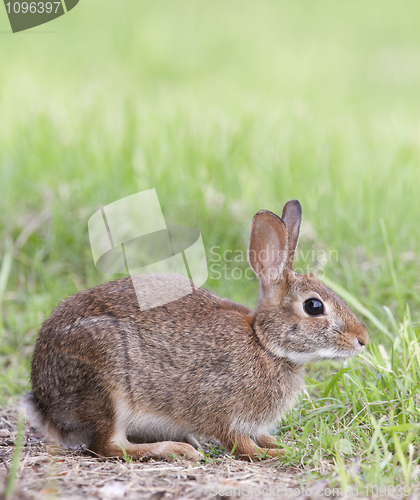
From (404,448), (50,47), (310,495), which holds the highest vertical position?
(50,47)

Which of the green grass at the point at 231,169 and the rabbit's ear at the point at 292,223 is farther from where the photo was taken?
the rabbit's ear at the point at 292,223

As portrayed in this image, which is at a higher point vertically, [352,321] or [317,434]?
[352,321]

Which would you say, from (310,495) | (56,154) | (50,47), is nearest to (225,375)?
(310,495)

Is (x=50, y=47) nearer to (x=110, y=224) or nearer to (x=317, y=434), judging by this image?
(x=110, y=224)

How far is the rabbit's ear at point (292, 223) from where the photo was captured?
4.21 metres

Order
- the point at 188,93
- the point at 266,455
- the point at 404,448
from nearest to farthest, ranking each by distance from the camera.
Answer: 1. the point at 404,448
2. the point at 266,455
3. the point at 188,93

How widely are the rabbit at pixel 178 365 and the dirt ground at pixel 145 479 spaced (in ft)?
0.73

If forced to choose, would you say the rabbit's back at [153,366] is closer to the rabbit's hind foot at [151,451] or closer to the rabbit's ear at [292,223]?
the rabbit's hind foot at [151,451]

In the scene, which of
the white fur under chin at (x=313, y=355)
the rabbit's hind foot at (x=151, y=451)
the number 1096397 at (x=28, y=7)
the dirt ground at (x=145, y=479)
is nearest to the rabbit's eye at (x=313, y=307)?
the white fur under chin at (x=313, y=355)

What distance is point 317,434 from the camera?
370 cm

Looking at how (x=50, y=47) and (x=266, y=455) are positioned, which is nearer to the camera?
(x=266, y=455)

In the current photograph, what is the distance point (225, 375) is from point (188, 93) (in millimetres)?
6235

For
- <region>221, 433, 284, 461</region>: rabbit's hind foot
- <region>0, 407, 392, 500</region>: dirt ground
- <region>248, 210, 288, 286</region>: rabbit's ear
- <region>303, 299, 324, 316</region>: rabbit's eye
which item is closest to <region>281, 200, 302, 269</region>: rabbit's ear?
<region>248, 210, 288, 286</region>: rabbit's ear

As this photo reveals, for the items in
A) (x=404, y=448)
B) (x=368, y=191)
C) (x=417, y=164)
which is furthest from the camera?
(x=417, y=164)
